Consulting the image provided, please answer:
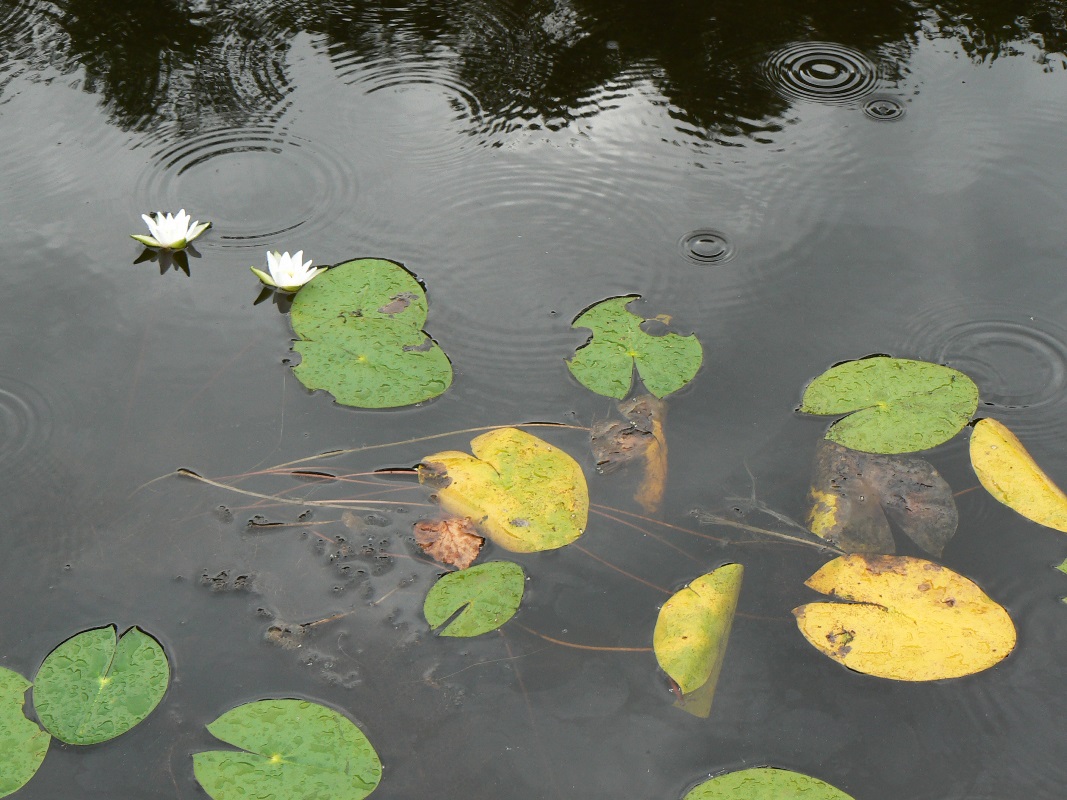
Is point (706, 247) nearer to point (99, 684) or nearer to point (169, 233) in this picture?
point (169, 233)

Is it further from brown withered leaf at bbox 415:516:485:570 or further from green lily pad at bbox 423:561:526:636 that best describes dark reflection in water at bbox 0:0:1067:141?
green lily pad at bbox 423:561:526:636

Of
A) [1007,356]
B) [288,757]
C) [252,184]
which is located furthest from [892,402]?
[252,184]

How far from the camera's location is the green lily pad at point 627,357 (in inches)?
109

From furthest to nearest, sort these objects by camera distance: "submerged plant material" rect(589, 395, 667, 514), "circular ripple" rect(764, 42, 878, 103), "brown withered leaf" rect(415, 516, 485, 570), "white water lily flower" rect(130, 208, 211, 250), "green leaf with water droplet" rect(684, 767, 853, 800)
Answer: "circular ripple" rect(764, 42, 878, 103)
"white water lily flower" rect(130, 208, 211, 250)
"submerged plant material" rect(589, 395, 667, 514)
"brown withered leaf" rect(415, 516, 485, 570)
"green leaf with water droplet" rect(684, 767, 853, 800)

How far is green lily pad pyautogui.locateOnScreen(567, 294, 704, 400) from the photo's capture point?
276 centimetres

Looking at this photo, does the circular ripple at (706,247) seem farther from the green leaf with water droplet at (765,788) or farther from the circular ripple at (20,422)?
the circular ripple at (20,422)

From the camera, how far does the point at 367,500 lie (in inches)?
100

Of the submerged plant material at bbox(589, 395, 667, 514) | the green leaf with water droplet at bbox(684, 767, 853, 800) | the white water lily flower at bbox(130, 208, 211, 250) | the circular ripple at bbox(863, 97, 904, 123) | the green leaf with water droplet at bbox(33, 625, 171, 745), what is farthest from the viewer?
the circular ripple at bbox(863, 97, 904, 123)

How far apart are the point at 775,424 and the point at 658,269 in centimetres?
74

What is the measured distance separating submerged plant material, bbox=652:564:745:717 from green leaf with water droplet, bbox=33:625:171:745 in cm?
123

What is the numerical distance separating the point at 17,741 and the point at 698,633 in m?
1.62

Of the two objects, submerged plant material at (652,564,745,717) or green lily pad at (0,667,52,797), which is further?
submerged plant material at (652,564,745,717)

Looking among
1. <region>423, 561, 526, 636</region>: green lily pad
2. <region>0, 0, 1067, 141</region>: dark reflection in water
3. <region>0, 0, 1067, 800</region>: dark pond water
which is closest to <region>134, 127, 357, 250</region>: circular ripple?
<region>0, 0, 1067, 800</region>: dark pond water

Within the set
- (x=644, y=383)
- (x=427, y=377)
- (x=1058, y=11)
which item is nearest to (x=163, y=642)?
(x=427, y=377)
